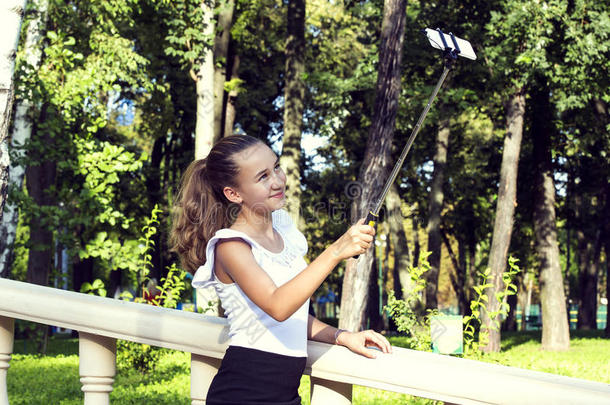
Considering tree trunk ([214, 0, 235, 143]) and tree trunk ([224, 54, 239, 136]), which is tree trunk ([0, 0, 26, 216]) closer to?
tree trunk ([214, 0, 235, 143])

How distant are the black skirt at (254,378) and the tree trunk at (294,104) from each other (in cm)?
1203

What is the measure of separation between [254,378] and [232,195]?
1.98ft

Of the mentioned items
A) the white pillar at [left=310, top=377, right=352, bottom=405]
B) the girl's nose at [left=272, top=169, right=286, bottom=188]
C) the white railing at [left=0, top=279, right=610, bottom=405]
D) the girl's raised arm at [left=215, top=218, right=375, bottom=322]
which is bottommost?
the white pillar at [left=310, top=377, right=352, bottom=405]

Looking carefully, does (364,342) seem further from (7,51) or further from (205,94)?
(205,94)

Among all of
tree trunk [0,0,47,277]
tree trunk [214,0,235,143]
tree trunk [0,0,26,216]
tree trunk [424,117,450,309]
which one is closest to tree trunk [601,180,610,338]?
tree trunk [424,117,450,309]

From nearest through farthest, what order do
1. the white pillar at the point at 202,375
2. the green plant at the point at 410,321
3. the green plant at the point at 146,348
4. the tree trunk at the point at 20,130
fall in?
the white pillar at the point at 202,375 < the green plant at the point at 410,321 < the green plant at the point at 146,348 < the tree trunk at the point at 20,130

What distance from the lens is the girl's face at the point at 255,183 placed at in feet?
8.23

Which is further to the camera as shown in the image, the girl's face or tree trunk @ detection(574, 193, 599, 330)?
tree trunk @ detection(574, 193, 599, 330)

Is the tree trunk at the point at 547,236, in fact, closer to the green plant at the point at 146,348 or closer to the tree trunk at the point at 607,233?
the tree trunk at the point at 607,233

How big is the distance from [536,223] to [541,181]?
3.81 feet

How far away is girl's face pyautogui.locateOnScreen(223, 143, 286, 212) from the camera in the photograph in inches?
98.8

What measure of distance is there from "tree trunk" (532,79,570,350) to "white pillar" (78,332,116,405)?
18.1 meters

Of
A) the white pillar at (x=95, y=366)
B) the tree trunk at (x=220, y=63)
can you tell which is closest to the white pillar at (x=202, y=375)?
the white pillar at (x=95, y=366)

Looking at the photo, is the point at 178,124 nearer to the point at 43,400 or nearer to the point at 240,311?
the point at 43,400
